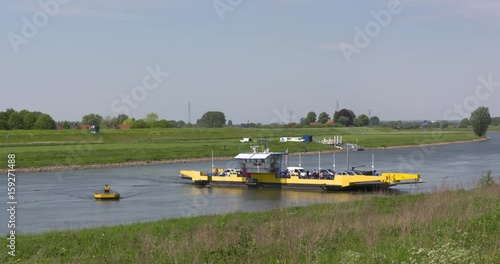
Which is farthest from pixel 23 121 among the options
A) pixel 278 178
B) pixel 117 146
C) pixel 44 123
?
pixel 278 178

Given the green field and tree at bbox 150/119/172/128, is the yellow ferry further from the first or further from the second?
tree at bbox 150/119/172/128

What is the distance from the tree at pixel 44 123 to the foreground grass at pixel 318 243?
100500mm

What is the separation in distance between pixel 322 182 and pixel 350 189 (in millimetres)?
2132

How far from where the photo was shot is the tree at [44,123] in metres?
116

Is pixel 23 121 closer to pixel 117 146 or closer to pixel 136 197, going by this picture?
pixel 117 146

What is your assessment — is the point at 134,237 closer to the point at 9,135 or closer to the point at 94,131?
the point at 9,135

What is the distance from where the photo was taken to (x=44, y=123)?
11681 cm

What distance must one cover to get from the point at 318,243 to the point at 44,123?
110 m

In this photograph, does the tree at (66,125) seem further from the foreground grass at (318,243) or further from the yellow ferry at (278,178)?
the foreground grass at (318,243)

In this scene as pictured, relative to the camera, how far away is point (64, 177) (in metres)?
58.2

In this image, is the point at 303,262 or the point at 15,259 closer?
the point at 303,262

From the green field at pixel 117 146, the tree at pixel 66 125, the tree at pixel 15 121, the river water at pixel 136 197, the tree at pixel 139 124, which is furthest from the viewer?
the tree at pixel 139 124

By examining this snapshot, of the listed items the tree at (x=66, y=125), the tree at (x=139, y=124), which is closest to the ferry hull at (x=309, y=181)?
the tree at (x=66, y=125)

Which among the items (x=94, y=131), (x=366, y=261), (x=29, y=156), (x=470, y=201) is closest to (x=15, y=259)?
(x=366, y=261)
